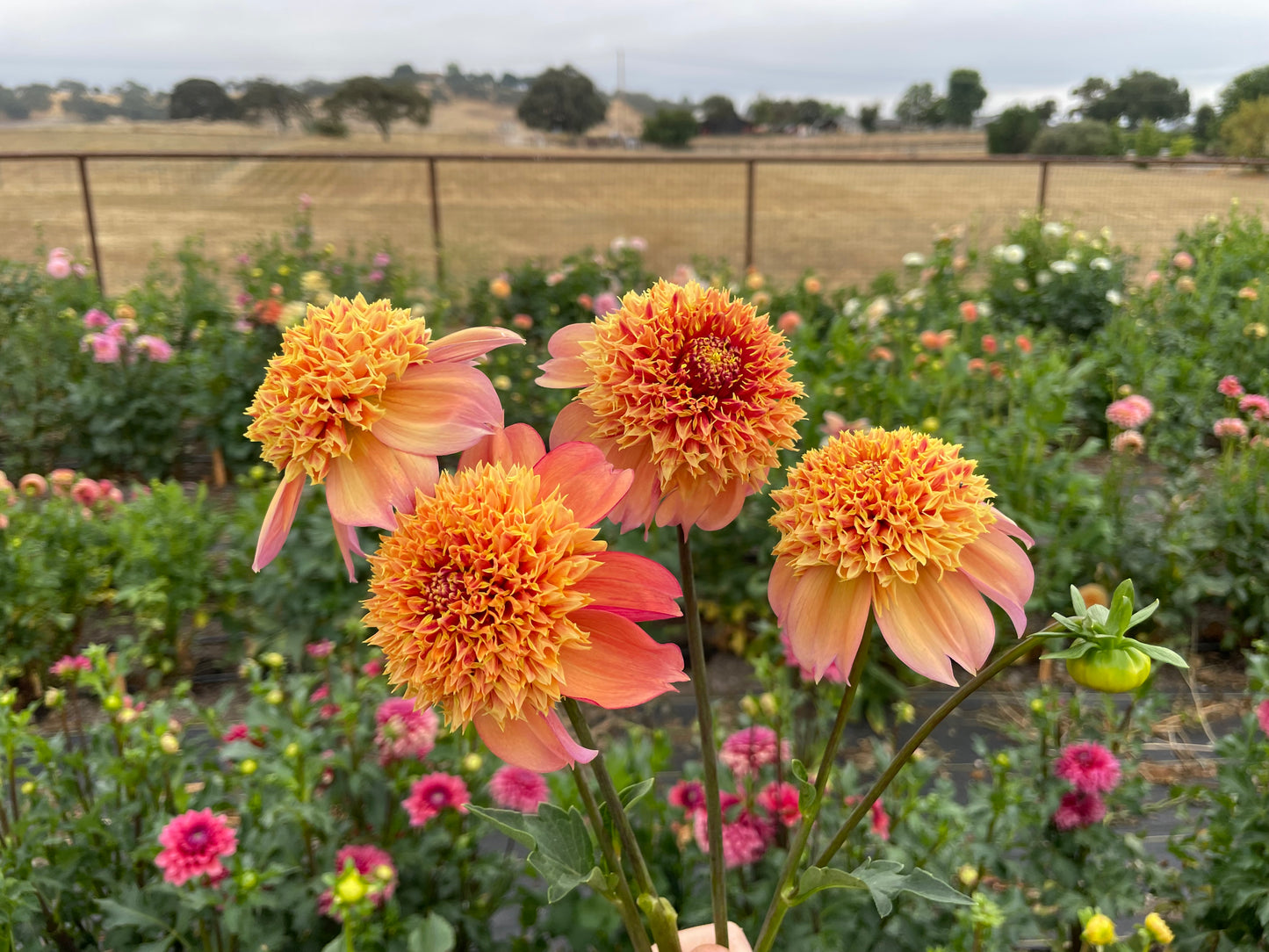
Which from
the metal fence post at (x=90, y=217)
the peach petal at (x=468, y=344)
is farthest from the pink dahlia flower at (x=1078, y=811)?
the metal fence post at (x=90, y=217)

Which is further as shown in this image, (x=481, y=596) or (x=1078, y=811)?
(x=1078, y=811)

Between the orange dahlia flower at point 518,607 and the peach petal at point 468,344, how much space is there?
73 mm

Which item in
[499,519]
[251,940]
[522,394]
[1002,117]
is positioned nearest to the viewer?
[499,519]

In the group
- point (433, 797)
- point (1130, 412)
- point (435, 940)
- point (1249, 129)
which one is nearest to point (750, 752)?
point (433, 797)

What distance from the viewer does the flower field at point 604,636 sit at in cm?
44

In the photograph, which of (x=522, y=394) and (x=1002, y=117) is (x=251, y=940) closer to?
(x=522, y=394)

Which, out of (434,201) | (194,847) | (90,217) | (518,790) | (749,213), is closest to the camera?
(194,847)

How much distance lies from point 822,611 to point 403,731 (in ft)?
3.60

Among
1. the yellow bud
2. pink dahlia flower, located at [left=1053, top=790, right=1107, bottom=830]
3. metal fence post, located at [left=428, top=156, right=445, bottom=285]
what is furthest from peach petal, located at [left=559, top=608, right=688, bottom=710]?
metal fence post, located at [left=428, top=156, right=445, bottom=285]

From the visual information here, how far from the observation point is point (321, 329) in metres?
0.46

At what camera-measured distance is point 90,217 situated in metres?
6.61

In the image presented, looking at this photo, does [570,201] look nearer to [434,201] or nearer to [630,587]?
[434,201]

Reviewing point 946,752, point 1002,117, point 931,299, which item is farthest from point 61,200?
point 1002,117

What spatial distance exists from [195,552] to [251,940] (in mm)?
1728
